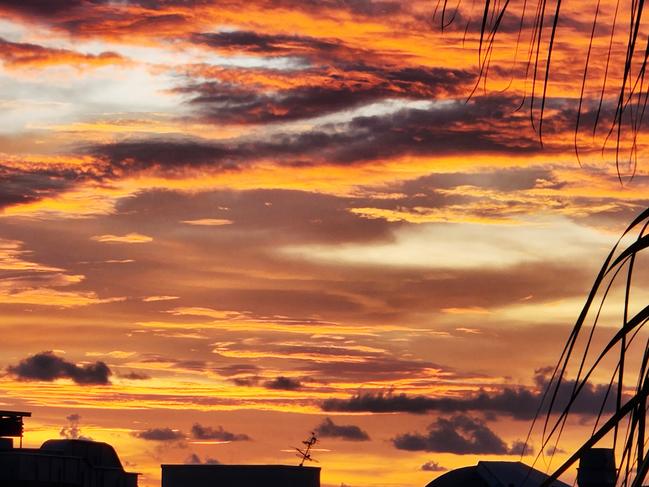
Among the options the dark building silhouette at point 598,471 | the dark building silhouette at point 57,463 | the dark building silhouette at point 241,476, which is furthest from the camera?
the dark building silhouette at point 241,476

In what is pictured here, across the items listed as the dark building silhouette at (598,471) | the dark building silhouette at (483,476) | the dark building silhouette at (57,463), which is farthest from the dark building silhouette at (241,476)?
the dark building silhouette at (598,471)

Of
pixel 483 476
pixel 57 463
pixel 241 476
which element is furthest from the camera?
pixel 241 476

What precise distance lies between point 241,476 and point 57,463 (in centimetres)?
2114

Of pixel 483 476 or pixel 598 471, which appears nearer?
pixel 598 471

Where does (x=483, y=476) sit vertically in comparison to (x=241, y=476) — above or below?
above

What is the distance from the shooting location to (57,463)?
7406cm

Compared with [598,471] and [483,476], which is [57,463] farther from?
[598,471]

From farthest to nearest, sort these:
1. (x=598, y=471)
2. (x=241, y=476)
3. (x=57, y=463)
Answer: (x=241, y=476) < (x=57, y=463) < (x=598, y=471)

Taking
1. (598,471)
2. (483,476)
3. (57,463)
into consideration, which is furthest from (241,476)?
(598,471)

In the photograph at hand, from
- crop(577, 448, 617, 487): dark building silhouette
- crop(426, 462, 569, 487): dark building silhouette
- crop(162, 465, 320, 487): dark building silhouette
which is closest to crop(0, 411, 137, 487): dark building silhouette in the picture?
crop(162, 465, 320, 487): dark building silhouette

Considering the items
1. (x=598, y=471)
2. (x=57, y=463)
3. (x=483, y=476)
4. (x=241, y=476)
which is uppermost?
(x=598, y=471)

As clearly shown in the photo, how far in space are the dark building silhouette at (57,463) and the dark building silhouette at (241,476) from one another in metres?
5.88

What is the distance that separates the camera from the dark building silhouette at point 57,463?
70.2m

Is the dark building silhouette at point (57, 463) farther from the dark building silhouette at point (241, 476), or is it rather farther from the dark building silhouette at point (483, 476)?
the dark building silhouette at point (483, 476)
